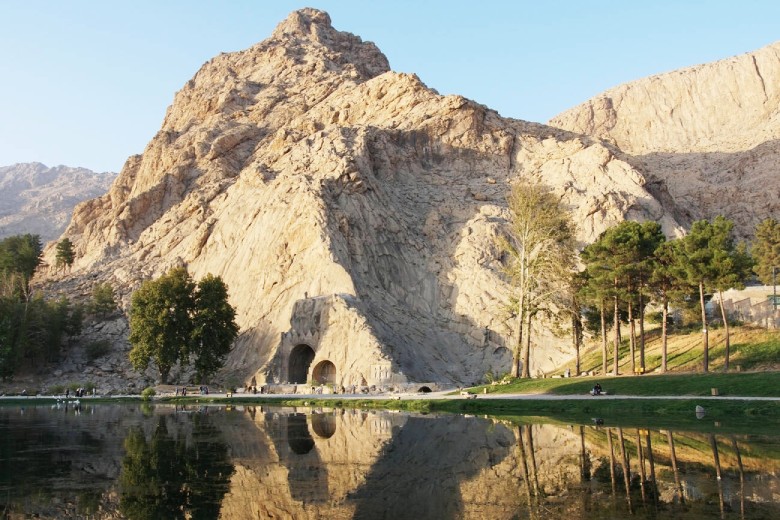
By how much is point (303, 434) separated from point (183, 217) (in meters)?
71.9

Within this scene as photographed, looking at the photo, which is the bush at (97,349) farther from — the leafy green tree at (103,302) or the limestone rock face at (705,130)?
the limestone rock face at (705,130)

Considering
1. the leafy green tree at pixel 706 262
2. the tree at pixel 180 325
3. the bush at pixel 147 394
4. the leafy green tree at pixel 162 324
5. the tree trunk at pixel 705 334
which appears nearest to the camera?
the tree trunk at pixel 705 334

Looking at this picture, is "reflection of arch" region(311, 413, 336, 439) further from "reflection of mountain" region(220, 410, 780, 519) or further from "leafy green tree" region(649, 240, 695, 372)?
"leafy green tree" region(649, 240, 695, 372)

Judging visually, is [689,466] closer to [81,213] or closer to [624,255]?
[624,255]

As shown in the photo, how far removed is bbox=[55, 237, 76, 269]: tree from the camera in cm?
9575

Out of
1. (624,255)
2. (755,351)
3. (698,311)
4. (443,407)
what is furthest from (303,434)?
(698,311)

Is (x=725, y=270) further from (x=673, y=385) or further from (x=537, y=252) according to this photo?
(x=537, y=252)

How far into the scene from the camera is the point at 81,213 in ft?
361

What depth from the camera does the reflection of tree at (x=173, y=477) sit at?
14.1 m

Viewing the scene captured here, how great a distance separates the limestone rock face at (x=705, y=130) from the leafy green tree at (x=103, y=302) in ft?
216

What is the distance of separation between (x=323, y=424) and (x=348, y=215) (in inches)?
1856

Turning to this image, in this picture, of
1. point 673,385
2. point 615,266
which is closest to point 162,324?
point 615,266

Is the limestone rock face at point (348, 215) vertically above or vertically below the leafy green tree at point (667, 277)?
above

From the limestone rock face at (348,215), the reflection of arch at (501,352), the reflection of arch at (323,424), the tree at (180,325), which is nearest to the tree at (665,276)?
the limestone rock face at (348,215)
